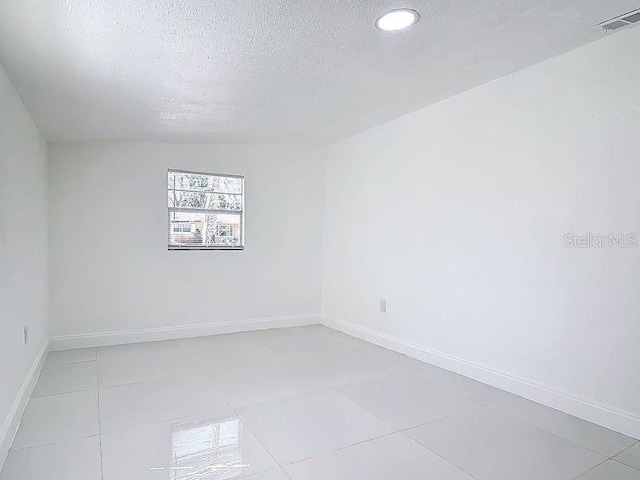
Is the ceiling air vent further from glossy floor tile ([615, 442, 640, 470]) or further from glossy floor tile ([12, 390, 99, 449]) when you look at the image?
glossy floor tile ([12, 390, 99, 449])

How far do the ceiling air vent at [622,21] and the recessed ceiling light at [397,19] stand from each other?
3.52 feet

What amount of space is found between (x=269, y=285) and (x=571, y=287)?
3.18m

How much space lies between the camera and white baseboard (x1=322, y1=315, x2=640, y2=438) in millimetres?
2381

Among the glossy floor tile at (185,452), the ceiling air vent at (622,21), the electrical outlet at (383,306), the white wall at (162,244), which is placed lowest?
the glossy floor tile at (185,452)

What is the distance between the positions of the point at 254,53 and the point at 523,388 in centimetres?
274

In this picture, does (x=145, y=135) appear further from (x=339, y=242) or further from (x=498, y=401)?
(x=498, y=401)

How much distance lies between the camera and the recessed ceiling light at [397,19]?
6.48 ft

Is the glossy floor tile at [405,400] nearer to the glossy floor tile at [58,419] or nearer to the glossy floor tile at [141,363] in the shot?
the glossy floor tile at [141,363]

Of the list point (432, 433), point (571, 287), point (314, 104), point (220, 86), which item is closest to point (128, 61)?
point (220, 86)

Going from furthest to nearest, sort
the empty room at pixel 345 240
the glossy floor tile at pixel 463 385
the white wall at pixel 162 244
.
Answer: the white wall at pixel 162 244, the glossy floor tile at pixel 463 385, the empty room at pixel 345 240

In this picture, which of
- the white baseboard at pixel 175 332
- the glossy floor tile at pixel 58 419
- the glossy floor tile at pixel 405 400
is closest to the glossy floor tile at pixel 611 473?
the glossy floor tile at pixel 405 400

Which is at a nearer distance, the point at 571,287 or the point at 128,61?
the point at 128,61

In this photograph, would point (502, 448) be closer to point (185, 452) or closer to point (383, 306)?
point (185, 452)

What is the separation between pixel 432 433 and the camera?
236 centimetres
